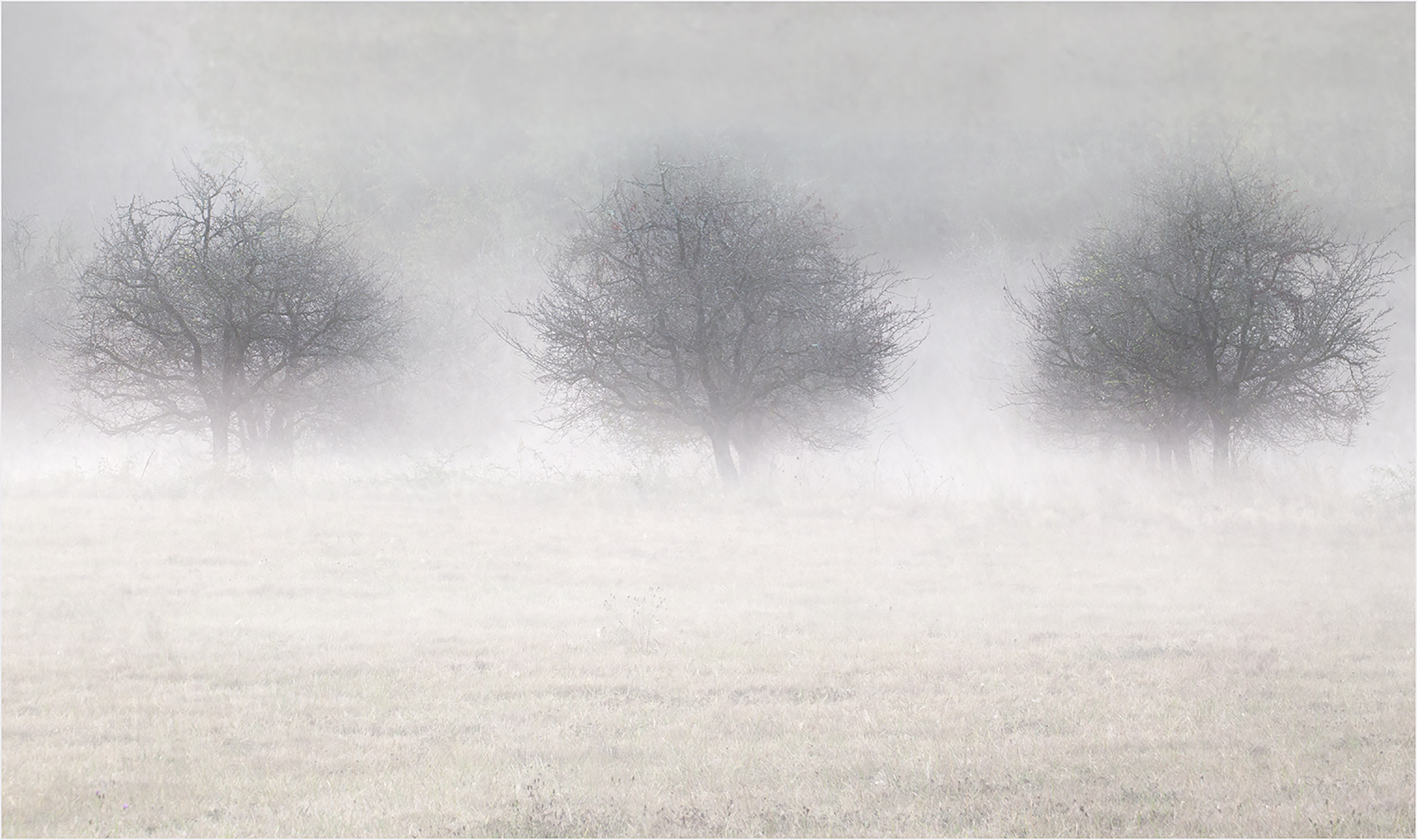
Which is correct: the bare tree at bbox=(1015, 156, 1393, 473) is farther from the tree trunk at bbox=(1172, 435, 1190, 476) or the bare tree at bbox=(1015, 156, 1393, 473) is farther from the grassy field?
the grassy field

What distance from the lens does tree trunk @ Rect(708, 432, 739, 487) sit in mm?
23750

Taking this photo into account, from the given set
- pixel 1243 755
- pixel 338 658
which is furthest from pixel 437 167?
pixel 1243 755

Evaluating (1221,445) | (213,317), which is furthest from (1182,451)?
(213,317)

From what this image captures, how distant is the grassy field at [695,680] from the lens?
607cm

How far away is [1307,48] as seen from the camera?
210ft

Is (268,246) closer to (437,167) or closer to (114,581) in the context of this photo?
(114,581)

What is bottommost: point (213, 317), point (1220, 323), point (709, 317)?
point (1220, 323)

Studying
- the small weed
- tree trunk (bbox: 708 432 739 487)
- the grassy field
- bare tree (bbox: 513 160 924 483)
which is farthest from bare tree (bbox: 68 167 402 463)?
the small weed

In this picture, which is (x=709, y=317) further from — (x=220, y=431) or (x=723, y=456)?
(x=220, y=431)

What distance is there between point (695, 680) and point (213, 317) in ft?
64.3

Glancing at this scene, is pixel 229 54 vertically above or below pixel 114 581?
above

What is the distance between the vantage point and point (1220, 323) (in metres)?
23.0

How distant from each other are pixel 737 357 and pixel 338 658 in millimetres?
15067

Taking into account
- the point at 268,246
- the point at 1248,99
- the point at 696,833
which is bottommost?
the point at 696,833
